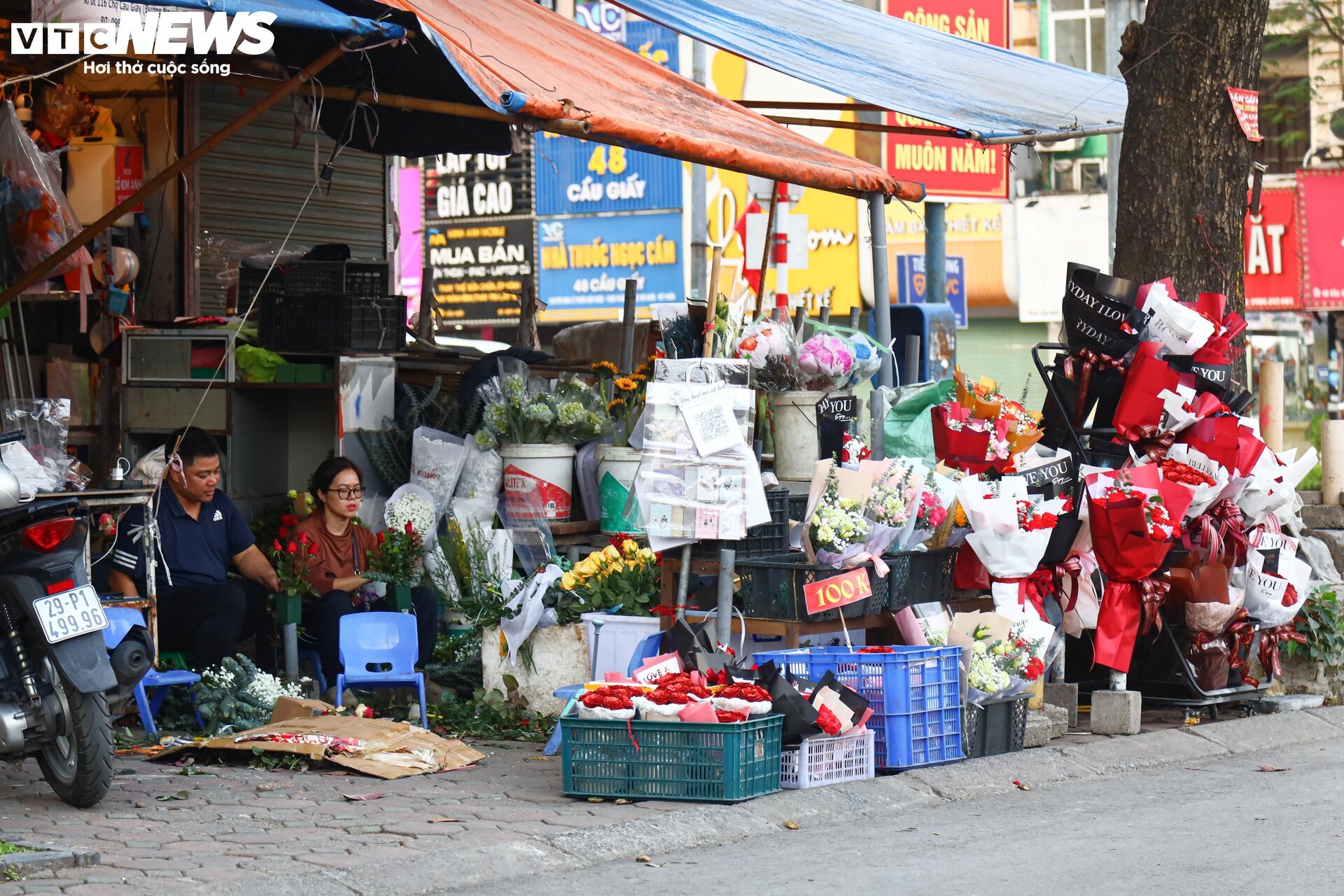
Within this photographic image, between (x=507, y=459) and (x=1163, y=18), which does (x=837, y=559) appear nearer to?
(x=507, y=459)

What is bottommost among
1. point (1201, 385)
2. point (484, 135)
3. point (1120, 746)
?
point (1120, 746)

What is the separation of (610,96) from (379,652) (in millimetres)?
2922

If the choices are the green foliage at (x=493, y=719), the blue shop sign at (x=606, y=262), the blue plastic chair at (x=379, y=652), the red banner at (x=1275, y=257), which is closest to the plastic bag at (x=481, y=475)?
the green foliage at (x=493, y=719)

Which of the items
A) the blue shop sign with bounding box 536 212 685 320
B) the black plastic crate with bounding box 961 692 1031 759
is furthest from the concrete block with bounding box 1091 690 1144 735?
the blue shop sign with bounding box 536 212 685 320

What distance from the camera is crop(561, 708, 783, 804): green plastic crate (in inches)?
255

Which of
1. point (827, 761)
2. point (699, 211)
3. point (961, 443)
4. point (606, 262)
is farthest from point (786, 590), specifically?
point (606, 262)

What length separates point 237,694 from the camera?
26.0ft

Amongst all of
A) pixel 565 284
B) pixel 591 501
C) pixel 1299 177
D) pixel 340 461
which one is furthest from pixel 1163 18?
pixel 565 284

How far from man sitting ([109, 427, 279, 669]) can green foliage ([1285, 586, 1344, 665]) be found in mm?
5676

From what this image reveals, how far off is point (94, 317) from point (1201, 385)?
656 centimetres

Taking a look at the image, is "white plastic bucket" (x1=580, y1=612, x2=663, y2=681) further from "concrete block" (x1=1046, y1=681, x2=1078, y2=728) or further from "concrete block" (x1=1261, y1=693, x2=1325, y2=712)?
"concrete block" (x1=1261, y1=693, x2=1325, y2=712)

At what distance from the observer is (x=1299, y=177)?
87.5 feet

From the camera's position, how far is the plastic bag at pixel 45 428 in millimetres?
7164

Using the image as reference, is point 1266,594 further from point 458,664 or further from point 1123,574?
point 458,664
